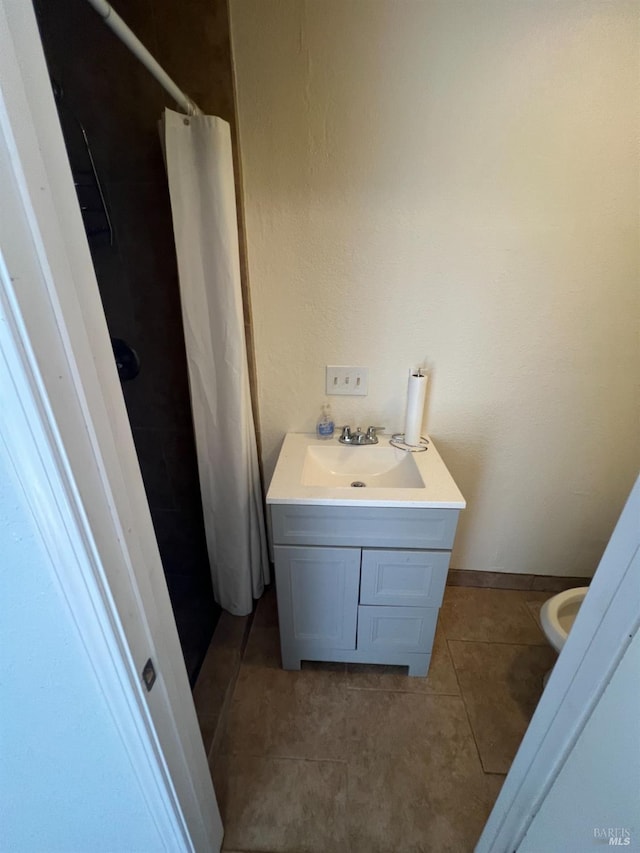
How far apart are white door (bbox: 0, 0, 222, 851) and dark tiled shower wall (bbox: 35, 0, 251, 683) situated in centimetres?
91

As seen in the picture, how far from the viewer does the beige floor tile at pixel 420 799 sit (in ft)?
3.13

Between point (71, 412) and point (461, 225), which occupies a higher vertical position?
point (461, 225)

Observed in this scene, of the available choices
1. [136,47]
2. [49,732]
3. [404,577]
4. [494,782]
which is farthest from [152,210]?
[494,782]

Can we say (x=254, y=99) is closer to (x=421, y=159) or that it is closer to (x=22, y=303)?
(x=421, y=159)

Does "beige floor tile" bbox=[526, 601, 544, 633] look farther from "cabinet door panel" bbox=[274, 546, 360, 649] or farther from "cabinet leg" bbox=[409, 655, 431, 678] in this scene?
"cabinet door panel" bbox=[274, 546, 360, 649]

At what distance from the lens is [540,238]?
1.17m

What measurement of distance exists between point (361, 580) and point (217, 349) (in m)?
0.90

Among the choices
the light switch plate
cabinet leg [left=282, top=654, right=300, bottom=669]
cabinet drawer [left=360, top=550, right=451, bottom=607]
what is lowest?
cabinet leg [left=282, top=654, right=300, bottom=669]

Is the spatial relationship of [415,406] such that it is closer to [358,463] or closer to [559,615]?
[358,463]

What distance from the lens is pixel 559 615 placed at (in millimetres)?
1269

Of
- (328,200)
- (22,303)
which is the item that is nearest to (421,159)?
(328,200)

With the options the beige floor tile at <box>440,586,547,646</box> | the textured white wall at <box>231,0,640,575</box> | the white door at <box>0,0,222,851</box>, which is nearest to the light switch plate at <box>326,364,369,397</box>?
the textured white wall at <box>231,0,640,575</box>

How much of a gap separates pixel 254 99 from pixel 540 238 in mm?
996

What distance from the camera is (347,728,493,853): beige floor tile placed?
Result: 0.96 m
